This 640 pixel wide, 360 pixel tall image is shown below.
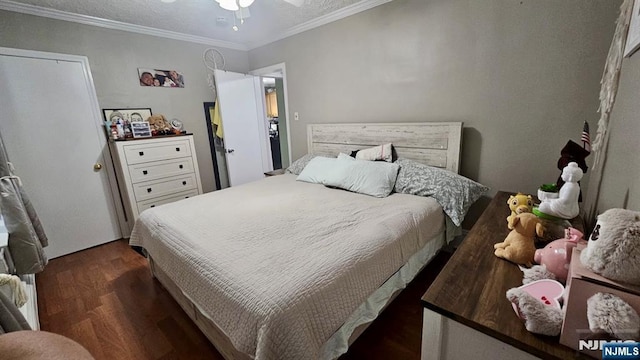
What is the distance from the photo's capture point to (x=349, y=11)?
2.67m

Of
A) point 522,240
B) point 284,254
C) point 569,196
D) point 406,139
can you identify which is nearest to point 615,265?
point 522,240

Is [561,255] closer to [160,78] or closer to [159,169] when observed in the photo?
[159,169]

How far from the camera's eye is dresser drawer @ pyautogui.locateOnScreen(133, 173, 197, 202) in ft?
9.64

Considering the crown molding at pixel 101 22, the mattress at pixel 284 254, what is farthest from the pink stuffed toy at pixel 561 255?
the crown molding at pixel 101 22

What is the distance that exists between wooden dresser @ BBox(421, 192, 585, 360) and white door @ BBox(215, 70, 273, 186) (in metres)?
3.27

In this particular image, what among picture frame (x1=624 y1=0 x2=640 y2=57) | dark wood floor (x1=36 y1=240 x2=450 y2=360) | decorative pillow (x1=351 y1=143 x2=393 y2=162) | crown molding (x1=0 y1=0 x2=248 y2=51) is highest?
crown molding (x1=0 y1=0 x2=248 y2=51)

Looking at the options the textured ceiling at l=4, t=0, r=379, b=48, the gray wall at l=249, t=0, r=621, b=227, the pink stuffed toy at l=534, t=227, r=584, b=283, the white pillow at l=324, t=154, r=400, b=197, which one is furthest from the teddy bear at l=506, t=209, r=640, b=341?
the textured ceiling at l=4, t=0, r=379, b=48

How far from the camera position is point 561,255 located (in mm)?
877

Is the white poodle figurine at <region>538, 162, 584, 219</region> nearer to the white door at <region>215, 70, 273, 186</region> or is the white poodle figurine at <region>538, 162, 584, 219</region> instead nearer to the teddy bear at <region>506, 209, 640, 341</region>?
the teddy bear at <region>506, 209, 640, 341</region>

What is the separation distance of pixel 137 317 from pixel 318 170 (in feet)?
6.11

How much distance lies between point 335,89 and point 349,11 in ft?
2.58

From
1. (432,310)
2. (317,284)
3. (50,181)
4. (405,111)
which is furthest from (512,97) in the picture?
(50,181)

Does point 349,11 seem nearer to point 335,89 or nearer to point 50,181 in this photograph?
point 335,89

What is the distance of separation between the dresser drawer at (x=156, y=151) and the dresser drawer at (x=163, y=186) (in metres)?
0.27
